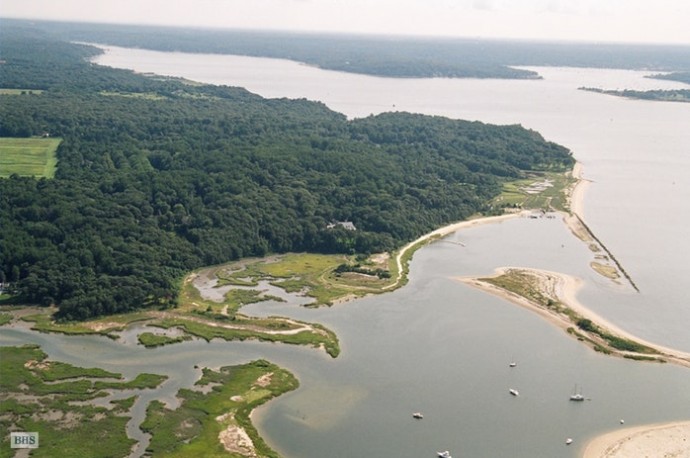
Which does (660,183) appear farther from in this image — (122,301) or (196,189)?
(122,301)

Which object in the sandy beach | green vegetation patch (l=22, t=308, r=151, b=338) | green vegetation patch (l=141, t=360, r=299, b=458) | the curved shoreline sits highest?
the curved shoreline

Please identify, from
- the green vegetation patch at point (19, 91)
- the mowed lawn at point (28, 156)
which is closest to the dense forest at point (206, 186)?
the mowed lawn at point (28, 156)

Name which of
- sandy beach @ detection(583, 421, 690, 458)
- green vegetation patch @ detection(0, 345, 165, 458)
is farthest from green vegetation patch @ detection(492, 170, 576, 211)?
green vegetation patch @ detection(0, 345, 165, 458)

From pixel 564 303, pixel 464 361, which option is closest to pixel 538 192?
pixel 564 303

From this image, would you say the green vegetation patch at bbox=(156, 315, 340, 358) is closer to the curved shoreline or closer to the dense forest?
the dense forest

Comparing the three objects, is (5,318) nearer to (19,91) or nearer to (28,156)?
(28,156)

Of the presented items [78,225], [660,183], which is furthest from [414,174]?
[78,225]
